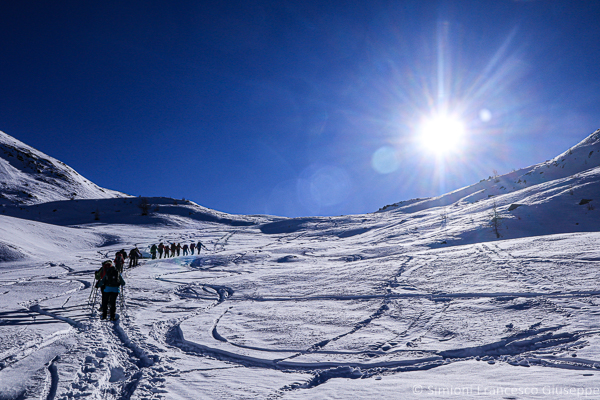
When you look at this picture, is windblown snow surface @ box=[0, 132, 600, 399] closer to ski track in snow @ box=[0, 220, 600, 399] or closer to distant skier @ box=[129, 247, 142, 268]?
ski track in snow @ box=[0, 220, 600, 399]

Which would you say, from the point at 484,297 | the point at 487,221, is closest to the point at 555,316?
the point at 484,297

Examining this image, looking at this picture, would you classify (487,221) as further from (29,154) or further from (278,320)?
(29,154)

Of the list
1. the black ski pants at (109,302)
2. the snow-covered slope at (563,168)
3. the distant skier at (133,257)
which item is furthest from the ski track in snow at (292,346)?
the snow-covered slope at (563,168)

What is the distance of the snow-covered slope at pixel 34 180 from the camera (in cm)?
5875

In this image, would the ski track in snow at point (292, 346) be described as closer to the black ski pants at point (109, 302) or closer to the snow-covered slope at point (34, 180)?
the black ski pants at point (109, 302)

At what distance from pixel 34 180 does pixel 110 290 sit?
3252 inches

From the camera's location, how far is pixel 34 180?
67812mm

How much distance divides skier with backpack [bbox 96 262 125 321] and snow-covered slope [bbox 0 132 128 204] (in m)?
65.3

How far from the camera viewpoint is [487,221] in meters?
21.3

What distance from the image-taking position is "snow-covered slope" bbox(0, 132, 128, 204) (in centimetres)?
5875

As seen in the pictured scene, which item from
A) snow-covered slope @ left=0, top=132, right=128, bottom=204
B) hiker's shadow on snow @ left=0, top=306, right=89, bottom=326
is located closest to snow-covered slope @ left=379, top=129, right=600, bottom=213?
hiker's shadow on snow @ left=0, top=306, right=89, bottom=326

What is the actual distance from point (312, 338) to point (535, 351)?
3678 millimetres

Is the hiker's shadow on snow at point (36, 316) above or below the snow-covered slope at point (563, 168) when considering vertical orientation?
below

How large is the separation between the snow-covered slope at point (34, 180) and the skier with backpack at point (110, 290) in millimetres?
65334
